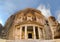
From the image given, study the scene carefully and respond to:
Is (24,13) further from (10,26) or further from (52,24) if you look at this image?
(52,24)

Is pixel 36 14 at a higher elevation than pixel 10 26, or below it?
higher

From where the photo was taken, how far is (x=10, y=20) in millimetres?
38188

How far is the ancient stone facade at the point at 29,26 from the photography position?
3050cm

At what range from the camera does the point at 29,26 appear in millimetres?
30078

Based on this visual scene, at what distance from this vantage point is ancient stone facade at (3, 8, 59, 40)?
3050cm

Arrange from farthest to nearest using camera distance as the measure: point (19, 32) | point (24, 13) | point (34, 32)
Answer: point (24, 13), point (19, 32), point (34, 32)

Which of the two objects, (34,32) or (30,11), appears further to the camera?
(30,11)

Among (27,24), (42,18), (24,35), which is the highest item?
(42,18)

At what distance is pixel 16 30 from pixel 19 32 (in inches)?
42.4

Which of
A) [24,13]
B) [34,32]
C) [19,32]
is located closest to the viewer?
[34,32]

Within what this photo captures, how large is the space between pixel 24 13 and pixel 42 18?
16.6 ft

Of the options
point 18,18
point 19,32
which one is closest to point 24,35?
point 19,32

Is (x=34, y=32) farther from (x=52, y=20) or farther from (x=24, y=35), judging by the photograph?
(x=52, y=20)

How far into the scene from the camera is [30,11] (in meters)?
36.9
